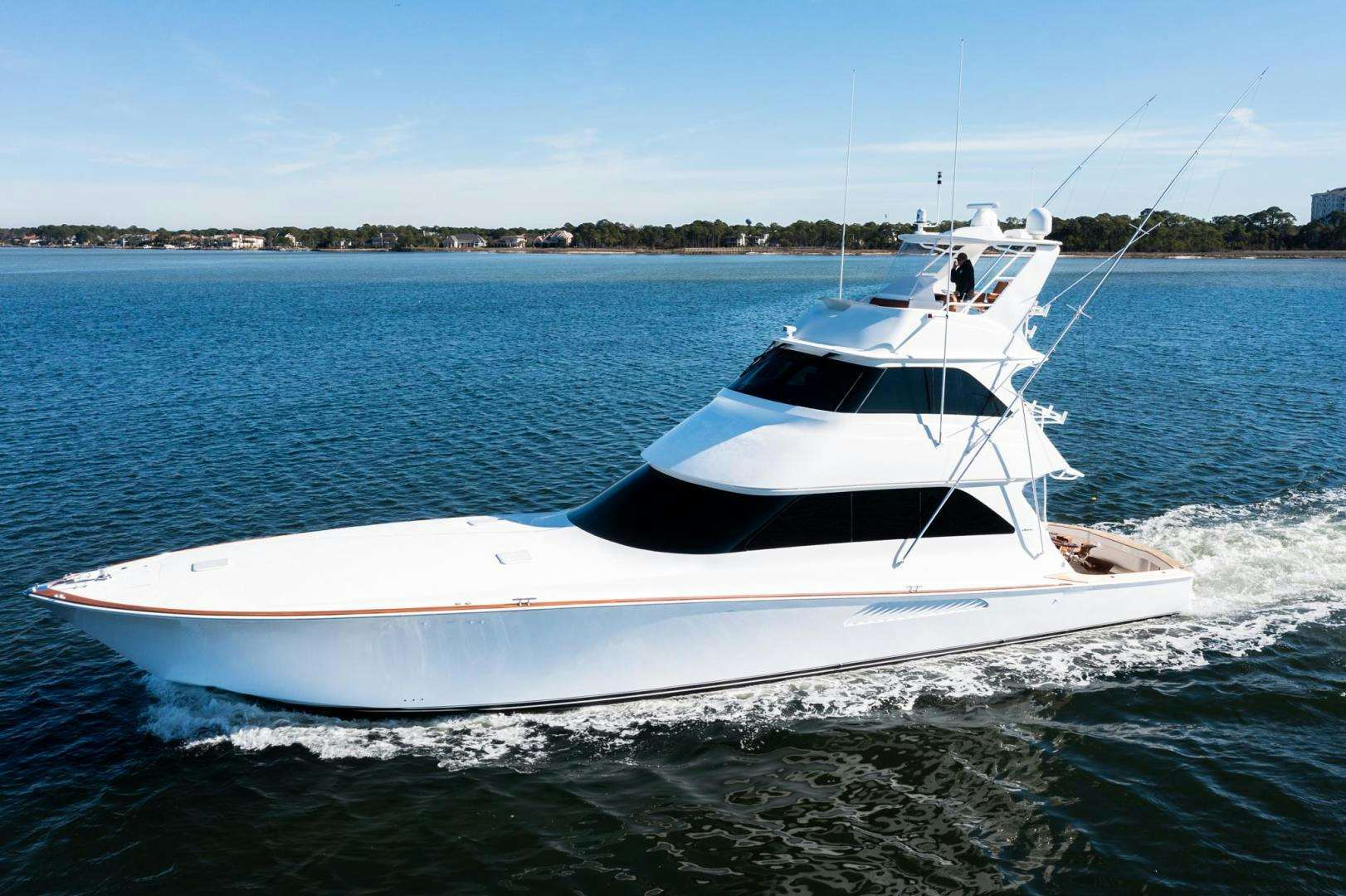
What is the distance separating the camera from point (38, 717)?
1052 centimetres

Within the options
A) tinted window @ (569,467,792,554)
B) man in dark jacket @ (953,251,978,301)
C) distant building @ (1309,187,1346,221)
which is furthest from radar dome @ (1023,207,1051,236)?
distant building @ (1309,187,1346,221)

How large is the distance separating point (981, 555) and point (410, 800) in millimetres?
7948

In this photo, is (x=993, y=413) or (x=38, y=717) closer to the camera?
(x=38, y=717)

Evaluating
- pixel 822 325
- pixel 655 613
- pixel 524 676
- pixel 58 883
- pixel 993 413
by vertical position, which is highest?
pixel 822 325

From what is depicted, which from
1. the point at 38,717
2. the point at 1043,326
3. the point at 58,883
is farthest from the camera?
the point at 1043,326

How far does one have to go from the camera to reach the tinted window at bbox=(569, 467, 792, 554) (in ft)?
35.1

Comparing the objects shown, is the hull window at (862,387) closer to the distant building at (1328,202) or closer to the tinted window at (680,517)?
the tinted window at (680,517)

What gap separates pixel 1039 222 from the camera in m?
12.8

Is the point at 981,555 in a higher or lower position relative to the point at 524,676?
higher

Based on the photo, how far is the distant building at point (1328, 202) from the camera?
7156 inches

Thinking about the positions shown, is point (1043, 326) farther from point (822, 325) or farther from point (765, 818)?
point (765, 818)

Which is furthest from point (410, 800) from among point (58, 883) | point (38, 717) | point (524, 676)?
point (38, 717)

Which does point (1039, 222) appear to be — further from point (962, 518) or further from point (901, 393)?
point (962, 518)

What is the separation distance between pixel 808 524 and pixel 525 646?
388cm
